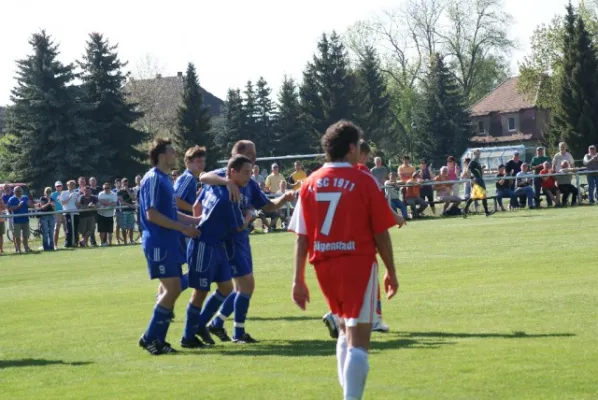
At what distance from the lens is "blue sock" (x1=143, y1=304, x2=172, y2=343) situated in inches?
426

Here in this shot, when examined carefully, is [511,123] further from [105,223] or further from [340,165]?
[340,165]

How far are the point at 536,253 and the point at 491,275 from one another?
3111 millimetres

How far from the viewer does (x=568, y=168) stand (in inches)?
1352

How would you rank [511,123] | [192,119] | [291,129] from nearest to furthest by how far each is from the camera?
[192,119] → [291,129] → [511,123]

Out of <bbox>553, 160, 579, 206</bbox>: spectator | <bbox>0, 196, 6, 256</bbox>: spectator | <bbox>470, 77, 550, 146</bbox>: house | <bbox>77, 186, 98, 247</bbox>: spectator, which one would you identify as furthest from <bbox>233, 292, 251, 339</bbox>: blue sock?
<bbox>470, 77, 550, 146</bbox>: house

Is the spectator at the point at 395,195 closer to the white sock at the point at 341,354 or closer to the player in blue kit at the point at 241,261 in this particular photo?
the player in blue kit at the point at 241,261

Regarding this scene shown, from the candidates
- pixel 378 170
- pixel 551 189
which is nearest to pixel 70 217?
pixel 378 170

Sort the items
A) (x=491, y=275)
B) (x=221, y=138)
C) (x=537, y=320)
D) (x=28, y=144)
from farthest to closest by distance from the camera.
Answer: (x=221, y=138) < (x=28, y=144) < (x=491, y=275) < (x=537, y=320)

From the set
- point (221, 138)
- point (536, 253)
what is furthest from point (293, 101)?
point (536, 253)

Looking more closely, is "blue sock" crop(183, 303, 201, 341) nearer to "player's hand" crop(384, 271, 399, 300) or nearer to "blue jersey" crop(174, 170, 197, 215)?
"blue jersey" crop(174, 170, 197, 215)

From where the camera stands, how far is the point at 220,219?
37.2 feet

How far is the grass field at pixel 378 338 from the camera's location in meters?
8.43

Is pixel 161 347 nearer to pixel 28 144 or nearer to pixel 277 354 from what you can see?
pixel 277 354

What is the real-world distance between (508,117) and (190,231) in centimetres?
11801
